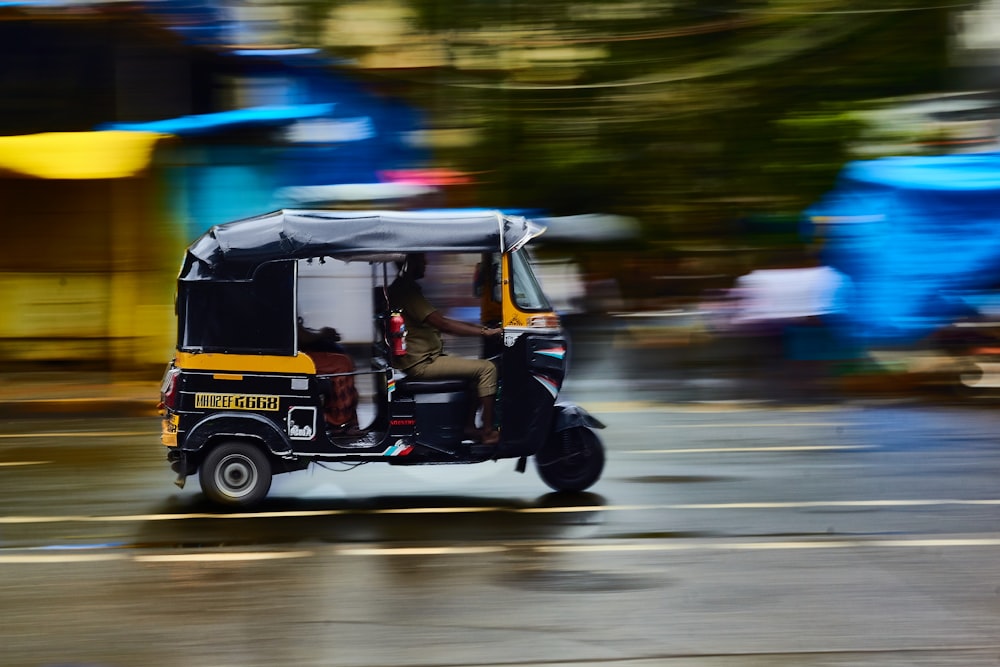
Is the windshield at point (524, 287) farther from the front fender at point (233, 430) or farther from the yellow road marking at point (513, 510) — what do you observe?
the front fender at point (233, 430)

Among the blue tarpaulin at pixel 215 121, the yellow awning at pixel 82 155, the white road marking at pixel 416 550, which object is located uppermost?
the blue tarpaulin at pixel 215 121

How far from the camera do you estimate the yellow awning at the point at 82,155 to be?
15.4 metres

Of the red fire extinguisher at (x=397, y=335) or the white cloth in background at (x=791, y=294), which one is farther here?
the white cloth in background at (x=791, y=294)

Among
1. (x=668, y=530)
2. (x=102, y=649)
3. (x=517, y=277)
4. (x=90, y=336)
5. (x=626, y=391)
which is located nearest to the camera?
(x=102, y=649)

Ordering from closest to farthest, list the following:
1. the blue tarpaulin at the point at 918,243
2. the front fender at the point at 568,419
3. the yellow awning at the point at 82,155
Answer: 1. the front fender at the point at 568,419
2. the yellow awning at the point at 82,155
3. the blue tarpaulin at the point at 918,243

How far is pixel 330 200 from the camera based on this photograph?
18750 millimetres

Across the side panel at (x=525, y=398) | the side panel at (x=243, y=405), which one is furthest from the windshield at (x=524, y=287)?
the side panel at (x=243, y=405)

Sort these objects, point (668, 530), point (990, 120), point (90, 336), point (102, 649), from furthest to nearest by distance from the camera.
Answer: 1. point (990, 120)
2. point (90, 336)
3. point (668, 530)
4. point (102, 649)

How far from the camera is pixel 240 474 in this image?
8875 millimetres

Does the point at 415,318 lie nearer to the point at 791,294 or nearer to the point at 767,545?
the point at 767,545

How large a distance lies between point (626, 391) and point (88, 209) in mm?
6996

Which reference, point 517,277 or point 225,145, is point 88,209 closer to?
point 225,145

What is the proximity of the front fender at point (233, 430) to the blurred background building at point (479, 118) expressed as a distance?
7544 millimetres

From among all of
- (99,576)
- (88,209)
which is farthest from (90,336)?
(99,576)
